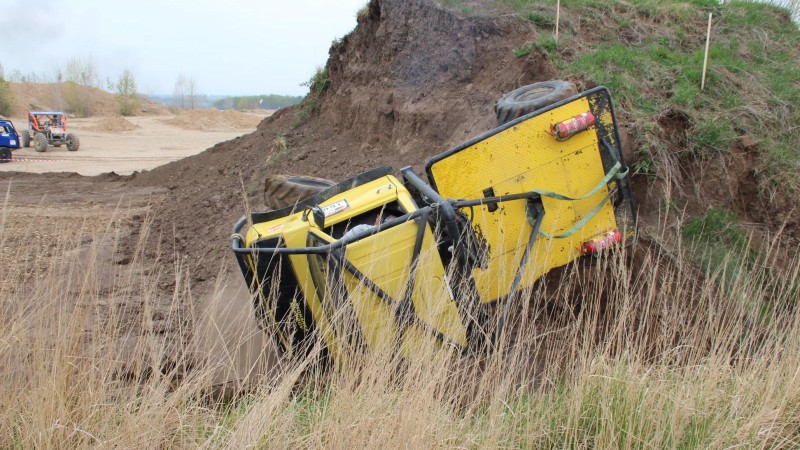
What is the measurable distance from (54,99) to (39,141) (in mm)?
35390

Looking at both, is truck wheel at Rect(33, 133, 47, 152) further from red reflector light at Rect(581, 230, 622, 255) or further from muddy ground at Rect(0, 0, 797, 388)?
red reflector light at Rect(581, 230, 622, 255)

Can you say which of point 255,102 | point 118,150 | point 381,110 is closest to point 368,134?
point 381,110

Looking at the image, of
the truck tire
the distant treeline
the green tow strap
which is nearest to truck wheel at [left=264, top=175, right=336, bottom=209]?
the truck tire

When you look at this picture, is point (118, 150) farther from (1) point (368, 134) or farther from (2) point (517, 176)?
(2) point (517, 176)

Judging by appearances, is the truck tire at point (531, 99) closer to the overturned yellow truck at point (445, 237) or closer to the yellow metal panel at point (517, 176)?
the overturned yellow truck at point (445, 237)

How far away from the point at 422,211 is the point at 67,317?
217 centimetres

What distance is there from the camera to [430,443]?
9.62 feet

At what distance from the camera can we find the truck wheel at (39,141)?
2394 cm

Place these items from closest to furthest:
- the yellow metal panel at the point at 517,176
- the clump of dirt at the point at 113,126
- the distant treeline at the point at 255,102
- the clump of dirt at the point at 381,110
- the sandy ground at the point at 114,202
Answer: the sandy ground at the point at 114,202 → the yellow metal panel at the point at 517,176 → the clump of dirt at the point at 381,110 → the clump of dirt at the point at 113,126 → the distant treeline at the point at 255,102

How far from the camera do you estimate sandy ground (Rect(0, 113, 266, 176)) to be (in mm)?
20930

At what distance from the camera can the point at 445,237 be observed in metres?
4.36

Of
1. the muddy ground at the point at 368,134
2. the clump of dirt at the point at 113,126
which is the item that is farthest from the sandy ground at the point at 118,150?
the muddy ground at the point at 368,134

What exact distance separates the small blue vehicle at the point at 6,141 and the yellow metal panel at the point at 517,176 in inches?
804

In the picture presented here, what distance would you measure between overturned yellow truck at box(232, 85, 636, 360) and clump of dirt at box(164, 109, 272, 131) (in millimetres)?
44252
